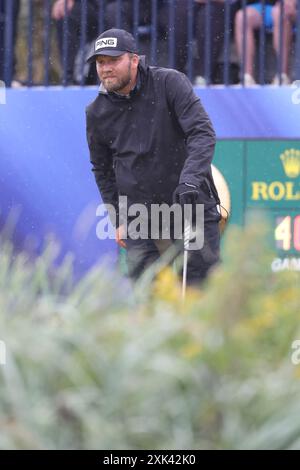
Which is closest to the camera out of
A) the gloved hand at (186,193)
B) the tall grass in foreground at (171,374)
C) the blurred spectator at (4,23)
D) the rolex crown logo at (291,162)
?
the tall grass in foreground at (171,374)

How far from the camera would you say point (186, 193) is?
6637 mm

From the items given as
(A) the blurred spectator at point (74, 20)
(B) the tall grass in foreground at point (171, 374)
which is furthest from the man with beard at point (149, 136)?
(B) the tall grass in foreground at point (171, 374)

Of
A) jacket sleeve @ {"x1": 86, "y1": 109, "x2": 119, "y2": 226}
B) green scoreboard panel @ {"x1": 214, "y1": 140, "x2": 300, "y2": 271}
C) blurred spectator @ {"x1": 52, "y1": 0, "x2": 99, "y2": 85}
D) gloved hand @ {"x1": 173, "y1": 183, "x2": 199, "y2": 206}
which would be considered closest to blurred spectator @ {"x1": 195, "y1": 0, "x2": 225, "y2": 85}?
green scoreboard panel @ {"x1": 214, "y1": 140, "x2": 300, "y2": 271}

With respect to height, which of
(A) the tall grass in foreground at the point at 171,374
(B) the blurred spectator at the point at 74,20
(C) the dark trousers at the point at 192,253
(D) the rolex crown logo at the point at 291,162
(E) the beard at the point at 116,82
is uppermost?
(B) the blurred spectator at the point at 74,20

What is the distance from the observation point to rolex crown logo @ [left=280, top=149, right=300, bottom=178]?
849 centimetres

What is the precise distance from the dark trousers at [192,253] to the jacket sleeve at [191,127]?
1.26 ft

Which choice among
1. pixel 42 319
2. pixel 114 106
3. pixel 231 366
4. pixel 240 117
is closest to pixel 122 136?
pixel 114 106

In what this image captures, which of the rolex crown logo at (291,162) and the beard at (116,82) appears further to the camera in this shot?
the rolex crown logo at (291,162)

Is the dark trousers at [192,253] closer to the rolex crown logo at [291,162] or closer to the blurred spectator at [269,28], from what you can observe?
the rolex crown logo at [291,162]

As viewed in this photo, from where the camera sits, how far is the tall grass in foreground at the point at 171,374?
3365 mm

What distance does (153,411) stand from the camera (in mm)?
3379

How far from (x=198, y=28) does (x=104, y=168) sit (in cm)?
184

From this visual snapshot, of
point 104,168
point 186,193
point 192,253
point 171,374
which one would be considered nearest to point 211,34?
point 104,168

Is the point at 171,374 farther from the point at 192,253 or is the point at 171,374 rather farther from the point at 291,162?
the point at 291,162
